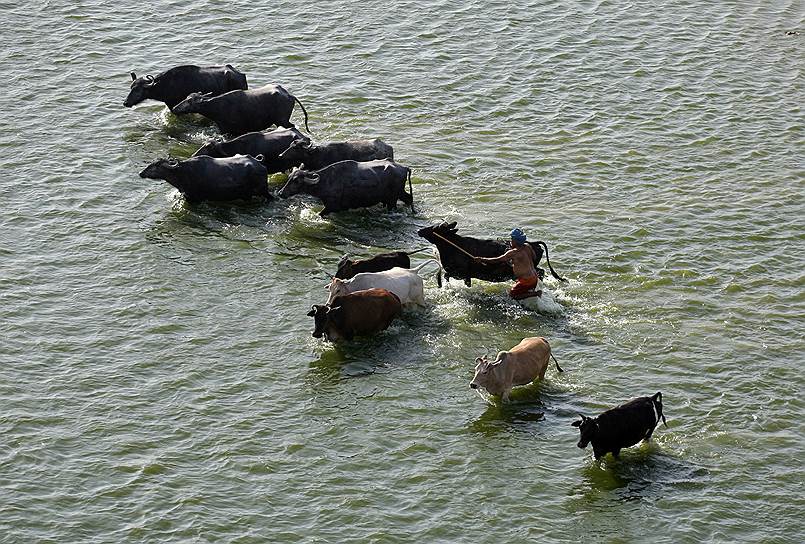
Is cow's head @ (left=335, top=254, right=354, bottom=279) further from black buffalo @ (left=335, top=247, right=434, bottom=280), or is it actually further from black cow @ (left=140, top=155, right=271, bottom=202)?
black cow @ (left=140, top=155, right=271, bottom=202)

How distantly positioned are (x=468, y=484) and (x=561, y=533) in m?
1.24

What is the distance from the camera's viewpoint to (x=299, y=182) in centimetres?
2017

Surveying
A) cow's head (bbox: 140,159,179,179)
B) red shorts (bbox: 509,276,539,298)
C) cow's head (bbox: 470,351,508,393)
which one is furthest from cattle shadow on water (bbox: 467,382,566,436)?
cow's head (bbox: 140,159,179,179)

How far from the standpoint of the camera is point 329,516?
1377 cm

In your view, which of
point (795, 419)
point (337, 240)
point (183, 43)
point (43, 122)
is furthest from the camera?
point (183, 43)

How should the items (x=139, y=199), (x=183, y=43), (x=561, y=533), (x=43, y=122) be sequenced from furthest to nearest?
(x=183, y=43)
(x=43, y=122)
(x=139, y=199)
(x=561, y=533)

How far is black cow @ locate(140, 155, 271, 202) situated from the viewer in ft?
66.9

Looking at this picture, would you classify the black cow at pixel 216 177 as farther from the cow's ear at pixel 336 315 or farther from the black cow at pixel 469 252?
the cow's ear at pixel 336 315

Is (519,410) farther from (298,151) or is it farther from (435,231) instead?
(298,151)

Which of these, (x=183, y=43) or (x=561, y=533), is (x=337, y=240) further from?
(x=183, y=43)

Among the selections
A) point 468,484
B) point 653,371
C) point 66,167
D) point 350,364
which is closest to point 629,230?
point 653,371

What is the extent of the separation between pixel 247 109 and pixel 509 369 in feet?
30.7

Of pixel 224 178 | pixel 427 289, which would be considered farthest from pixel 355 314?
pixel 224 178

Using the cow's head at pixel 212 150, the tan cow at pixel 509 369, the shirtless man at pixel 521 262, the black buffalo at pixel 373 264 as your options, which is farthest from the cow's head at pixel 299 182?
the tan cow at pixel 509 369
